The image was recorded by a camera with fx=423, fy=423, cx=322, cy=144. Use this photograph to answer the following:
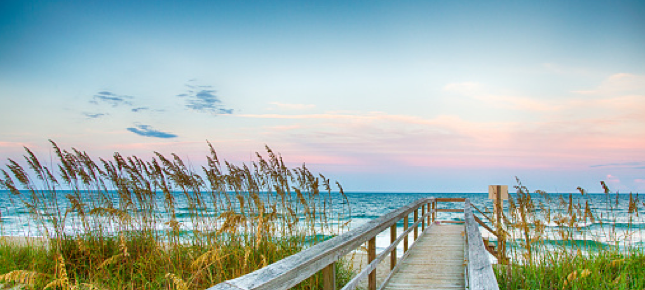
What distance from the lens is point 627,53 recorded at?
12719 mm

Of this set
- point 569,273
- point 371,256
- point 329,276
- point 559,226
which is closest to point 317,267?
point 329,276

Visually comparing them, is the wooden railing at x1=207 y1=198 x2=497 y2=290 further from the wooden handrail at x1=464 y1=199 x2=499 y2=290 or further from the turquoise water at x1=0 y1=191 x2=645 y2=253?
the turquoise water at x1=0 y1=191 x2=645 y2=253

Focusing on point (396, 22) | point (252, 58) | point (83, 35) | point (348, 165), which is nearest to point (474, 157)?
point (348, 165)

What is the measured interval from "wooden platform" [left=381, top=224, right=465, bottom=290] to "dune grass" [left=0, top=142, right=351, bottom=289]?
87cm

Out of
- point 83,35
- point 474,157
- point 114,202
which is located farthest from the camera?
point 474,157

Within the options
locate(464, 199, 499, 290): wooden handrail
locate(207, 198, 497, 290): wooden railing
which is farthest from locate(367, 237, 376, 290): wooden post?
locate(464, 199, 499, 290): wooden handrail

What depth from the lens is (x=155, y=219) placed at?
6379 mm

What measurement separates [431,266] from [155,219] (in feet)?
14.1

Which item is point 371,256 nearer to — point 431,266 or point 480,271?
point 431,266

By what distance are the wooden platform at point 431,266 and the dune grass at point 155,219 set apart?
0.87 meters

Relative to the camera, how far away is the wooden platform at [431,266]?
5488 mm

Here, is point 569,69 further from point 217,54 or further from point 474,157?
Result: point 217,54

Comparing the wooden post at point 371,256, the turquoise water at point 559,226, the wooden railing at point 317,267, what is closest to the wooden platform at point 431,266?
the wooden post at point 371,256

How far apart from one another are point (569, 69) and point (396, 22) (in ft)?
19.0
